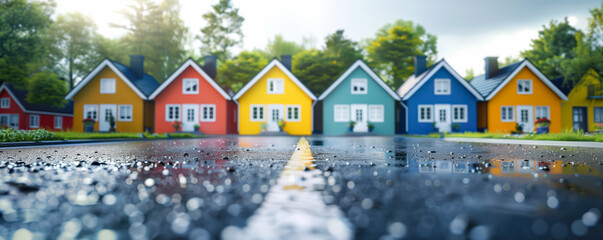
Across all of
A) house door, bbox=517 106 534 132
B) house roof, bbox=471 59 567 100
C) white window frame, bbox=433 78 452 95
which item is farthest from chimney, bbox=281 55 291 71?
house door, bbox=517 106 534 132

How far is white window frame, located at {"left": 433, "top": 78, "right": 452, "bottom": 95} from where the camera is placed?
3066 cm

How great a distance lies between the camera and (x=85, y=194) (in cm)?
291

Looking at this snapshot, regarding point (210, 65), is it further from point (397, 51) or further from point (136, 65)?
point (397, 51)

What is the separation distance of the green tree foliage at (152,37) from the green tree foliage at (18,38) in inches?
389

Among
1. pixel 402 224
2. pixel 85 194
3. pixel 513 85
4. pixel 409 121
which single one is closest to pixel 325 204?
pixel 402 224

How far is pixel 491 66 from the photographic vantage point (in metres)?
33.6

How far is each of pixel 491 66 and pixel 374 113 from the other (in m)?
12.8

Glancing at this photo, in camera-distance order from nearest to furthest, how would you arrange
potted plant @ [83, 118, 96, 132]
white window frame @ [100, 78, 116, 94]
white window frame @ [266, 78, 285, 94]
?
potted plant @ [83, 118, 96, 132] → white window frame @ [266, 78, 285, 94] → white window frame @ [100, 78, 116, 94]

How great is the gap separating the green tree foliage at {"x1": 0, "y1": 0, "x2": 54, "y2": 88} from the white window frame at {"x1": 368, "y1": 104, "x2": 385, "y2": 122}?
34.0m

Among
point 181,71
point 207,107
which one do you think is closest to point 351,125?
point 207,107

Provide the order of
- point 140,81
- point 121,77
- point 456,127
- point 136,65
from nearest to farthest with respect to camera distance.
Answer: point 456,127
point 121,77
point 140,81
point 136,65

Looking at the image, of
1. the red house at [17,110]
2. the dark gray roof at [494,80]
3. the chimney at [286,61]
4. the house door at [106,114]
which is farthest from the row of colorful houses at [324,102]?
the red house at [17,110]

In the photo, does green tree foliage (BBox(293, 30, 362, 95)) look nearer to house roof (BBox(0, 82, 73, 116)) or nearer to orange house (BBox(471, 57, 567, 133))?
orange house (BBox(471, 57, 567, 133))

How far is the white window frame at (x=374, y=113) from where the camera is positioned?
1212 inches
